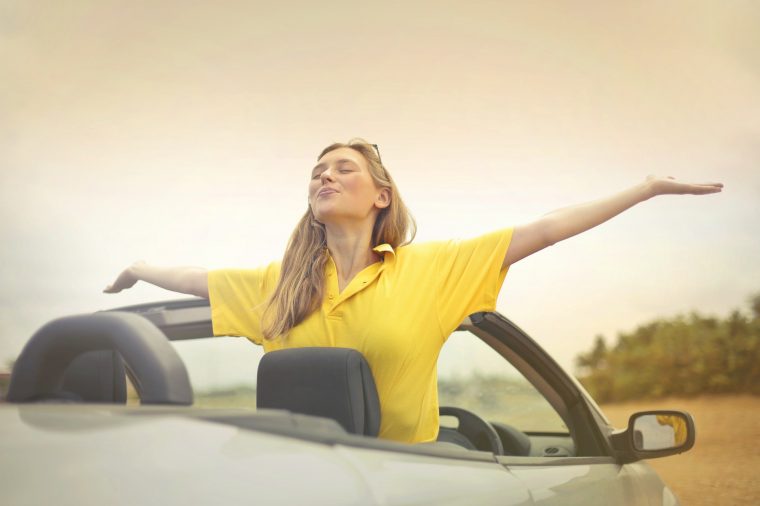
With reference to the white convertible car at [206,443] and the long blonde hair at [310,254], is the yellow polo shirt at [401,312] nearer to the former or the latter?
the long blonde hair at [310,254]

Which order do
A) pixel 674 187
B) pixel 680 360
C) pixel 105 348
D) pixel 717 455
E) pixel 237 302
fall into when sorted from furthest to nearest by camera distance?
pixel 680 360
pixel 717 455
pixel 237 302
pixel 674 187
pixel 105 348

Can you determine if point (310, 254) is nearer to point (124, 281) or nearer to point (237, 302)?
point (237, 302)

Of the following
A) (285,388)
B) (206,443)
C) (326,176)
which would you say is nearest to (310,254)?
(326,176)

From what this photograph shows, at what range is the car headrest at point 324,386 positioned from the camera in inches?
62.6

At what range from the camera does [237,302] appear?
2.40 metres

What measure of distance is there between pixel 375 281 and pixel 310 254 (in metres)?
0.28

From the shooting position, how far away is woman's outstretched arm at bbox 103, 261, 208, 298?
2.47 metres

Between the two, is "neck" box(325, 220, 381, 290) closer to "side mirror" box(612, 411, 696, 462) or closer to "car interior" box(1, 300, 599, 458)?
"car interior" box(1, 300, 599, 458)

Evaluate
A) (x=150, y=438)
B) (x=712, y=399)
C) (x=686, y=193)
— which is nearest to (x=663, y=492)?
(x=686, y=193)

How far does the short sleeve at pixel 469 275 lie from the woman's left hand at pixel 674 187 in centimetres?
38

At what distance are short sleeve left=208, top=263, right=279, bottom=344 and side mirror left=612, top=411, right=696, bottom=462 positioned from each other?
3.40 ft

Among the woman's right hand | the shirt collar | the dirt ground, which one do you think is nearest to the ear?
the shirt collar

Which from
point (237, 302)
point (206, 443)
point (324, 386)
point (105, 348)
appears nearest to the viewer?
point (206, 443)

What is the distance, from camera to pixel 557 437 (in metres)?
2.77
